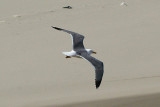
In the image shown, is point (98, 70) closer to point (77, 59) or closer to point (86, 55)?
point (86, 55)

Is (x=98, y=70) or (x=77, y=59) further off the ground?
Result: (x=98, y=70)

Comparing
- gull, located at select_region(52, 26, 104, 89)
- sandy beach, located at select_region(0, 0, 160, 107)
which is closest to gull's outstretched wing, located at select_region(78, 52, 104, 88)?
gull, located at select_region(52, 26, 104, 89)

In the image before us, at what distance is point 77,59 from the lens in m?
11.4

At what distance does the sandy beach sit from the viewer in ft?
32.7

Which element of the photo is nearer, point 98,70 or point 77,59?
point 98,70

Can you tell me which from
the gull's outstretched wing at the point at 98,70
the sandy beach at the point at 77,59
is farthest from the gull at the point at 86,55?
the sandy beach at the point at 77,59

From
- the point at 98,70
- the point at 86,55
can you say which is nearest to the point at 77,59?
the point at 86,55

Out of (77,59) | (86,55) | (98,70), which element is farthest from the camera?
(77,59)

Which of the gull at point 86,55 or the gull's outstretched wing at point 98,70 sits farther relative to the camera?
the gull at point 86,55

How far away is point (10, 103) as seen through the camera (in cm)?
976

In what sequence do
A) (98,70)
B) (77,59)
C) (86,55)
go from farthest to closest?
1. (77,59)
2. (86,55)
3. (98,70)

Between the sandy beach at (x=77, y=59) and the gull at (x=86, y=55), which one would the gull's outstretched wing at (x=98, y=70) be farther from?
the sandy beach at (x=77, y=59)

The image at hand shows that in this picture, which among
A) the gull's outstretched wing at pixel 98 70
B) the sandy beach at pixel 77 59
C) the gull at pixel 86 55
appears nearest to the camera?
the gull's outstretched wing at pixel 98 70

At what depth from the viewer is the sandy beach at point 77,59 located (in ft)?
32.7
